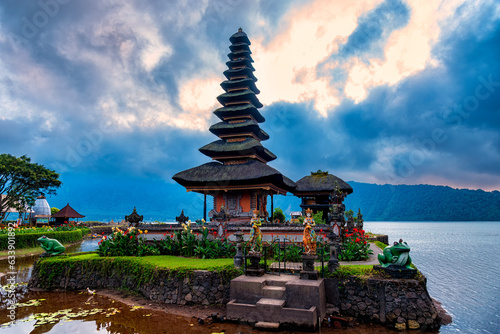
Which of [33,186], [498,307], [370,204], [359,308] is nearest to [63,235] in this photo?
[33,186]

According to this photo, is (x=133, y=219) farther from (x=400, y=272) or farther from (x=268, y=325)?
(x=400, y=272)

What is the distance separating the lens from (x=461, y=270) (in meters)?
23.3

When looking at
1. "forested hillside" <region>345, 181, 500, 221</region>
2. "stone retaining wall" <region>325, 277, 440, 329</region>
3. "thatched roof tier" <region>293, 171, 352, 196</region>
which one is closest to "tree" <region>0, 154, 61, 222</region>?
"thatched roof tier" <region>293, 171, 352, 196</region>

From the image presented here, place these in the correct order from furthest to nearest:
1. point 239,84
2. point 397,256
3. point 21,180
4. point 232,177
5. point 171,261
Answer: point 21,180 → point 239,84 → point 232,177 → point 171,261 → point 397,256

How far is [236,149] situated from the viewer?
2631 cm

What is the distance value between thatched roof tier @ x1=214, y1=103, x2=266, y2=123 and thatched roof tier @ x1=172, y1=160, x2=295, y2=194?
5449 millimetres

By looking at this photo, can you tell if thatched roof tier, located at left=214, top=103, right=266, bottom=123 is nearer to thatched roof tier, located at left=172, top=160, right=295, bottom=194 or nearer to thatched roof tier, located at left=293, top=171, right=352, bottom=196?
thatched roof tier, located at left=172, top=160, right=295, bottom=194

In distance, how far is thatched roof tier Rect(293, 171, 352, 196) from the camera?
3097cm

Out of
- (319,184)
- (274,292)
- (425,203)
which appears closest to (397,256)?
(274,292)

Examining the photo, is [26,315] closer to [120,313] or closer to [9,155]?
[120,313]

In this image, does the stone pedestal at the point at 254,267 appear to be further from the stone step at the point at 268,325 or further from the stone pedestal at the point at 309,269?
the stone step at the point at 268,325

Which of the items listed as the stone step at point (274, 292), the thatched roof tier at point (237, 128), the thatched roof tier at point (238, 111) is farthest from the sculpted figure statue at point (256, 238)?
the thatched roof tier at point (238, 111)

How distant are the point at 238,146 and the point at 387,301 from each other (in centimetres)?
1883

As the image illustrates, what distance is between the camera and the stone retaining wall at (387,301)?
31.1 feet
